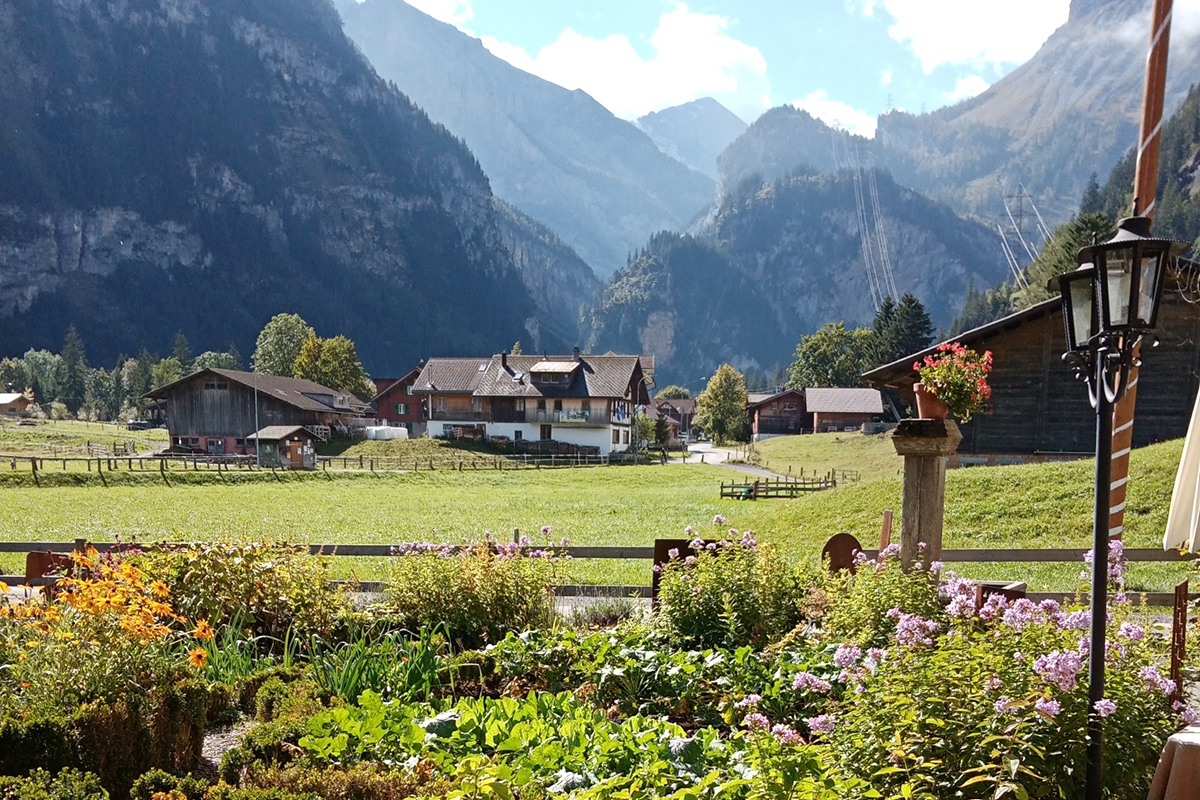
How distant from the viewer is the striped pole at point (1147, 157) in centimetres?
711

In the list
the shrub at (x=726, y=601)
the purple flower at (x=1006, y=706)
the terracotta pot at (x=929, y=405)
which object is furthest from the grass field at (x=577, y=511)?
the purple flower at (x=1006, y=706)

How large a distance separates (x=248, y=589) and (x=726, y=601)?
413cm

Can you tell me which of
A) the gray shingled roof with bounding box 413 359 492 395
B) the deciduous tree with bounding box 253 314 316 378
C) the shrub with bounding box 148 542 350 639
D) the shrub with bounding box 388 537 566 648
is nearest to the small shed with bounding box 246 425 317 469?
the gray shingled roof with bounding box 413 359 492 395

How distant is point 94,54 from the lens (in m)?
175

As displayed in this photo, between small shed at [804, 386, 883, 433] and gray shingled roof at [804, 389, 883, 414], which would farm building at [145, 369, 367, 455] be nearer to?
small shed at [804, 386, 883, 433]

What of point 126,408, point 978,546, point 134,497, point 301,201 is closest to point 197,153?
point 301,201

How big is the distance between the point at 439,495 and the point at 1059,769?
30671 mm

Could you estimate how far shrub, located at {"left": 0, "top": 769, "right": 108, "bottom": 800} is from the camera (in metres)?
3.38

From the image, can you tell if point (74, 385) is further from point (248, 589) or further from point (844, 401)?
point (248, 589)

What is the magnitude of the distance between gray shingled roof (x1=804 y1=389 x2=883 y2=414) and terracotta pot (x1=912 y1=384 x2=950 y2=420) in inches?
2590

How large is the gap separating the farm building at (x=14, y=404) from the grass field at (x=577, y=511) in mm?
61589

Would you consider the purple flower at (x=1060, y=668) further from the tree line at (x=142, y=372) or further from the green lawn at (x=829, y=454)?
the tree line at (x=142, y=372)

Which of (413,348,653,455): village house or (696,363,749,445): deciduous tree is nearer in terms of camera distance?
(413,348,653,455): village house

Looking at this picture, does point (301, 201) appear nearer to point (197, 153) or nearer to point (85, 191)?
point (197, 153)
